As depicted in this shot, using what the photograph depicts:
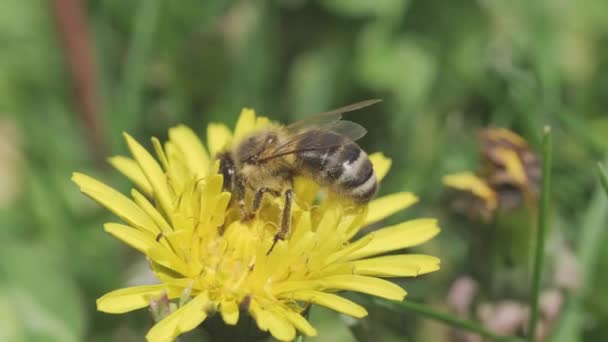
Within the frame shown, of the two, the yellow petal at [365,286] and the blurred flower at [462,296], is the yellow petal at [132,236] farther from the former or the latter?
the blurred flower at [462,296]

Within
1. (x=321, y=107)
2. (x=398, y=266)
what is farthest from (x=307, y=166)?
(x=321, y=107)

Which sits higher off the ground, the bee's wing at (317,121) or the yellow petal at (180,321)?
the bee's wing at (317,121)

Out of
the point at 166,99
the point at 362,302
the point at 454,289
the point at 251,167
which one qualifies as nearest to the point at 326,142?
the point at 251,167

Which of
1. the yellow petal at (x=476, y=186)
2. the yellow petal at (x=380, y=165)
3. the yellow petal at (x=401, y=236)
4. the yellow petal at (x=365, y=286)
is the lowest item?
the yellow petal at (x=476, y=186)

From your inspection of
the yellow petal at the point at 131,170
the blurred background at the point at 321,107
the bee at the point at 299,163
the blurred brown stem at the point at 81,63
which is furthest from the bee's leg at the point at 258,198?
the blurred brown stem at the point at 81,63

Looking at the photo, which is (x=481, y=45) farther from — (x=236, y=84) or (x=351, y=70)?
(x=236, y=84)

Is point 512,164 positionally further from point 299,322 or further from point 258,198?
point 299,322

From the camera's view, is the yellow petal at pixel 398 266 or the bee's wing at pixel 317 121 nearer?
the yellow petal at pixel 398 266
